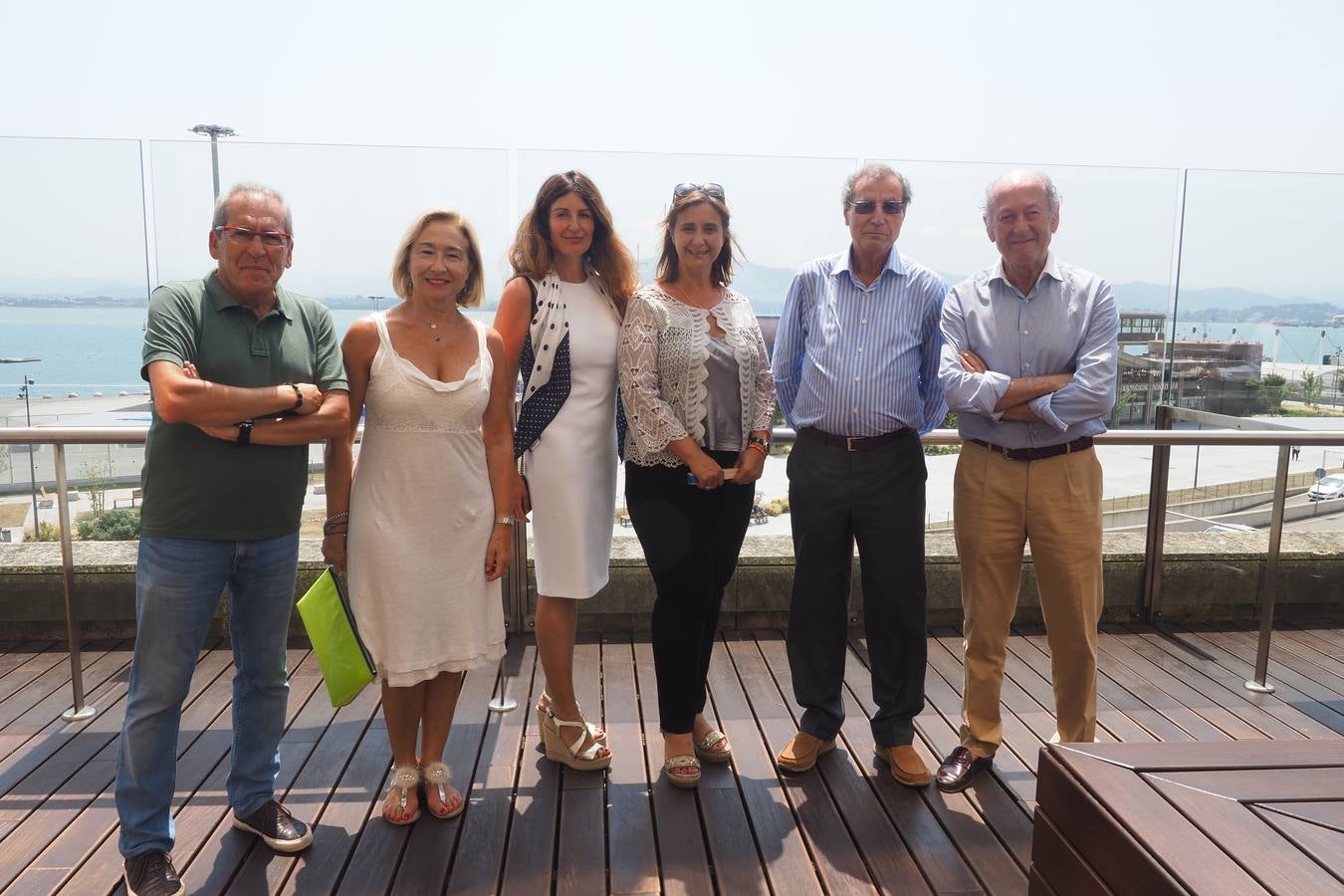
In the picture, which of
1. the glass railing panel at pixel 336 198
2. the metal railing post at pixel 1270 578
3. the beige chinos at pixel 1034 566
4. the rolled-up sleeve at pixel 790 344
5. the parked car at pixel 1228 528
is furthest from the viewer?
the parked car at pixel 1228 528

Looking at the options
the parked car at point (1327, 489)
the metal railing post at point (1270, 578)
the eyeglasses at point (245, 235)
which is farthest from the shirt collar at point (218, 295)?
the parked car at point (1327, 489)

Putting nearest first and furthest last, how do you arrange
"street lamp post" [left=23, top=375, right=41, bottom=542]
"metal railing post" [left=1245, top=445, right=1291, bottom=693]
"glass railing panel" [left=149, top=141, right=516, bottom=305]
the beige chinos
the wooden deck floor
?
the wooden deck floor, the beige chinos, "street lamp post" [left=23, top=375, right=41, bottom=542], "metal railing post" [left=1245, top=445, right=1291, bottom=693], "glass railing panel" [left=149, top=141, right=516, bottom=305]

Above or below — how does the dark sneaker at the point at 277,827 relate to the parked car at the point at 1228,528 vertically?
below

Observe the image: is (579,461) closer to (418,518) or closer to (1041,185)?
(418,518)

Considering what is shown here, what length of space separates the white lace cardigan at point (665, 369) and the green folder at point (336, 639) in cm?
85

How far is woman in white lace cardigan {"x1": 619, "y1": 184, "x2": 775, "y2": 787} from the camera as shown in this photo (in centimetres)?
243

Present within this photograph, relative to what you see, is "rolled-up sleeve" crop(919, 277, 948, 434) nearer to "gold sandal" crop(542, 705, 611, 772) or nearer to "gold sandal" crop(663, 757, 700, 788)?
"gold sandal" crop(663, 757, 700, 788)

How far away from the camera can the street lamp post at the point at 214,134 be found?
141 inches

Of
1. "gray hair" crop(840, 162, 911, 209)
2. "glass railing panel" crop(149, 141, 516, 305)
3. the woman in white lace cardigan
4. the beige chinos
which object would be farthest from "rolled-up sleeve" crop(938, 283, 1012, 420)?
"glass railing panel" crop(149, 141, 516, 305)

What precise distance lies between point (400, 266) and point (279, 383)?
17.0 inches

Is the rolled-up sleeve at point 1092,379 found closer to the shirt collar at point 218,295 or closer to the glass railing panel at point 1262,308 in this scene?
the glass railing panel at point 1262,308

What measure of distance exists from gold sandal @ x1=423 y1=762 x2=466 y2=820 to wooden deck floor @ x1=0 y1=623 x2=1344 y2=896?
3 cm

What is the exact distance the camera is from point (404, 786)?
94.9 inches

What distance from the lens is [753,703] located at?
315 centimetres
